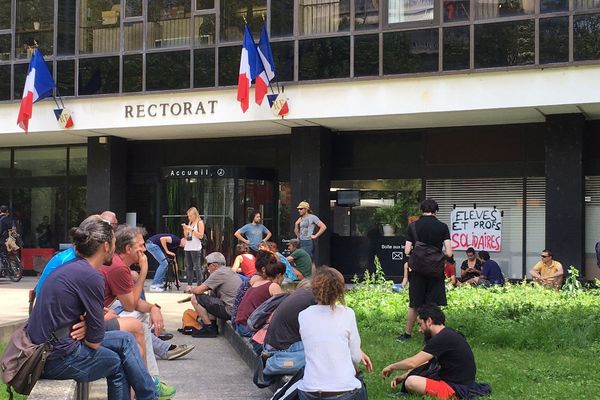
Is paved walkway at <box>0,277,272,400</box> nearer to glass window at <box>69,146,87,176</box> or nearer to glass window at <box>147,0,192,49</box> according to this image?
glass window at <box>147,0,192,49</box>

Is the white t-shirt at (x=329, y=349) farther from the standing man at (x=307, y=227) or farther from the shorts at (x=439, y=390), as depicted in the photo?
the standing man at (x=307, y=227)

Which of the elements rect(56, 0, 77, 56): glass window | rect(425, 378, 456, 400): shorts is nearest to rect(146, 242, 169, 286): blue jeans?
rect(56, 0, 77, 56): glass window

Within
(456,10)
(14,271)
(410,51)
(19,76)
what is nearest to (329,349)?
(410,51)

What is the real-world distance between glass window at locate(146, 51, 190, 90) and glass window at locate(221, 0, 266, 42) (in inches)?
45.2

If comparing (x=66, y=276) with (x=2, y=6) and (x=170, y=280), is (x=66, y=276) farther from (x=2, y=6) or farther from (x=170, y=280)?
(x=2, y=6)

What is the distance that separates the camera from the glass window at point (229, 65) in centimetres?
1916

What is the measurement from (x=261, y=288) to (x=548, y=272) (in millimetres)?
9097

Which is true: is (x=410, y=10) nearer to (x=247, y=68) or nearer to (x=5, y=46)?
(x=247, y=68)

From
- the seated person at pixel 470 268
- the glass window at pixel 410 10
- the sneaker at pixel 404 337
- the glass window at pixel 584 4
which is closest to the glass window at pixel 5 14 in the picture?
the glass window at pixel 410 10

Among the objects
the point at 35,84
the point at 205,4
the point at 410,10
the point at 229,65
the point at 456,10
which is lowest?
the point at 35,84

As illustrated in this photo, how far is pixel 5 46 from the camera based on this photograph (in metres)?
21.8

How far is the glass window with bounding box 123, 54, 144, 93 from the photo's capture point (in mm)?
20078

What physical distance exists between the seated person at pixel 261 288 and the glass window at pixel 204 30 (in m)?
11.3

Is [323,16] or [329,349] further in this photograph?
[323,16]
